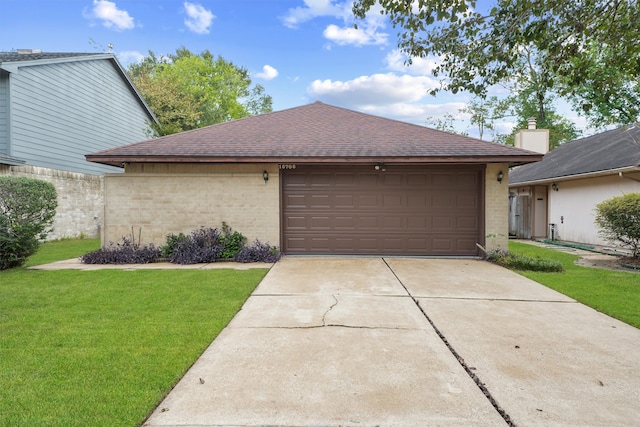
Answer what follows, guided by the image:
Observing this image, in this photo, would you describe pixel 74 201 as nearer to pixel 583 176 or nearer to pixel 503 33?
pixel 503 33

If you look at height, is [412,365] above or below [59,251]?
below

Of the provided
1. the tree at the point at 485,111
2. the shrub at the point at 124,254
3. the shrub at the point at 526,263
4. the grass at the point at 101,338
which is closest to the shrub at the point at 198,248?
the shrub at the point at 124,254

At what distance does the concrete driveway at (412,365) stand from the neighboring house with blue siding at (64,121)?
11.3 meters

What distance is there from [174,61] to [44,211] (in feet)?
120

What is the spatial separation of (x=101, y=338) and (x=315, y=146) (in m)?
6.40

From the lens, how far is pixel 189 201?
8852mm

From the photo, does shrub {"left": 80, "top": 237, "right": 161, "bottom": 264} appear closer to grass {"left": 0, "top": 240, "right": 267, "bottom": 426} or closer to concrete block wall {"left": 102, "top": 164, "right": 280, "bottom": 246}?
concrete block wall {"left": 102, "top": 164, "right": 280, "bottom": 246}

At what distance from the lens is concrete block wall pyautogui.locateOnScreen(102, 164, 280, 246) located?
881 cm

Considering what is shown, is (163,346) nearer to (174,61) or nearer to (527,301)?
(527,301)

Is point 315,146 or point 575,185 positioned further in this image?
point 575,185

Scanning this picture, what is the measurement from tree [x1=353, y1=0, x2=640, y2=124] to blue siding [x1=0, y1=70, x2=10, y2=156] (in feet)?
40.7

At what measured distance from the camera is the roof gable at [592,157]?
34.9ft

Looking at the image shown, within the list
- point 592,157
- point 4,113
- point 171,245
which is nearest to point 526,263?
point 592,157

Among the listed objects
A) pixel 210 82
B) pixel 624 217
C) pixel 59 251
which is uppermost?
pixel 210 82
